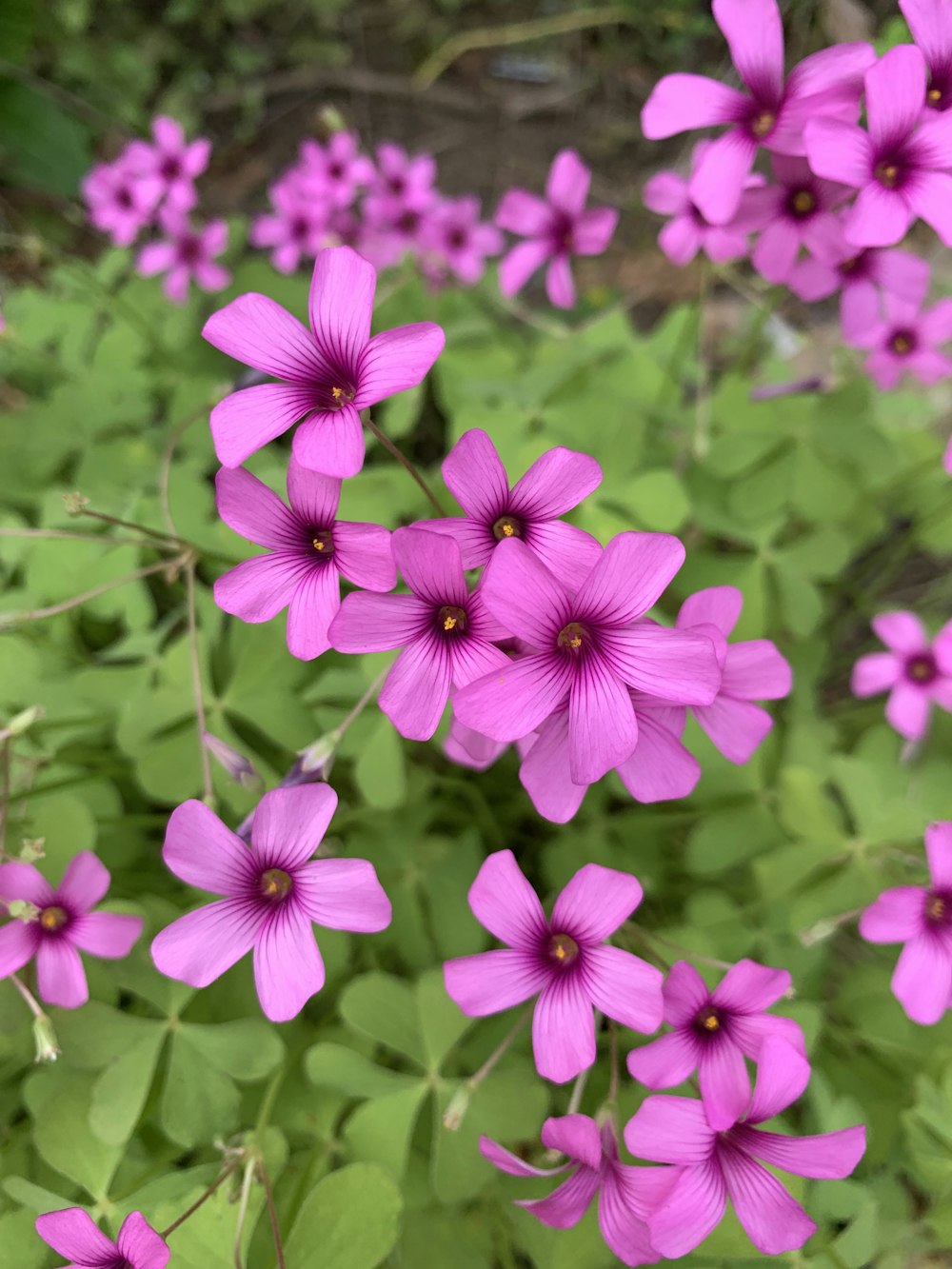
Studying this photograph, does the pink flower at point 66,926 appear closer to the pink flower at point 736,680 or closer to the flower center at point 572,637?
the flower center at point 572,637

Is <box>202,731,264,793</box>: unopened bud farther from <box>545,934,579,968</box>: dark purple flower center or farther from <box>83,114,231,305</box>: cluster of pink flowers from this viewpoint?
<box>83,114,231,305</box>: cluster of pink flowers

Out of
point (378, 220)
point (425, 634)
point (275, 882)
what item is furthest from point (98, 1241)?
point (378, 220)

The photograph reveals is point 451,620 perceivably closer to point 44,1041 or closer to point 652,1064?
point 652,1064

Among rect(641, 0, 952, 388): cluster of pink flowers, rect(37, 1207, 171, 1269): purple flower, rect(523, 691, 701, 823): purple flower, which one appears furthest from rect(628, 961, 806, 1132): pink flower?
rect(641, 0, 952, 388): cluster of pink flowers

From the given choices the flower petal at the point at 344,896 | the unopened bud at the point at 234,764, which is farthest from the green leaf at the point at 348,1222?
the unopened bud at the point at 234,764

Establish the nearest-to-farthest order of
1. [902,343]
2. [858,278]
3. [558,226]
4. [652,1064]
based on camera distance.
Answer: [652,1064] < [858,278] < [558,226] < [902,343]

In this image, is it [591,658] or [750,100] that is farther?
[750,100]

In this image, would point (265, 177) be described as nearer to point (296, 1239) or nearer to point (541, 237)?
point (541, 237)
